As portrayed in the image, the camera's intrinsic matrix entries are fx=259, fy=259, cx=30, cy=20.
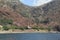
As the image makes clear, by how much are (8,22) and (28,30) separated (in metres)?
16.2

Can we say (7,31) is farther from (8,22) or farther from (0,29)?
(8,22)

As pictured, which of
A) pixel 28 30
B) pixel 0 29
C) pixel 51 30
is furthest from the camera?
pixel 51 30

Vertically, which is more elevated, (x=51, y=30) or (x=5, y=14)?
(x=5, y=14)

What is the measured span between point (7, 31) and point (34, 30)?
999 inches

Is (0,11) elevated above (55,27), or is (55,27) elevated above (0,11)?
(0,11)

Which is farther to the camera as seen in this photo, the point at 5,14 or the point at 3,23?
the point at 5,14

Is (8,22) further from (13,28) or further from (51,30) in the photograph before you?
(51,30)

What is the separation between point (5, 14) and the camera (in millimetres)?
198250

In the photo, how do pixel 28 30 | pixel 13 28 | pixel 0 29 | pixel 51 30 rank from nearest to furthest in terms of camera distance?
pixel 0 29
pixel 13 28
pixel 28 30
pixel 51 30

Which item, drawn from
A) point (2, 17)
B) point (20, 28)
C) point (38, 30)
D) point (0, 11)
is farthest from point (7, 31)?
point (0, 11)

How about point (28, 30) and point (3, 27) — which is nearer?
point (3, 27)

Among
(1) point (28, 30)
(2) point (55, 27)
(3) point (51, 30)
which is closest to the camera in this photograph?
(1) point (28, 30)

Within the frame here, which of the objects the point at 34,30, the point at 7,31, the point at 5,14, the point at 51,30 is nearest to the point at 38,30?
the point at 34,30

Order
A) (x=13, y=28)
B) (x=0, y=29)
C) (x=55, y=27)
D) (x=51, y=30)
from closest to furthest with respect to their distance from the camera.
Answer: (x=0, y=29)
(x=13, y=28)
(x=51, y=30)
(x=55, y=27)
